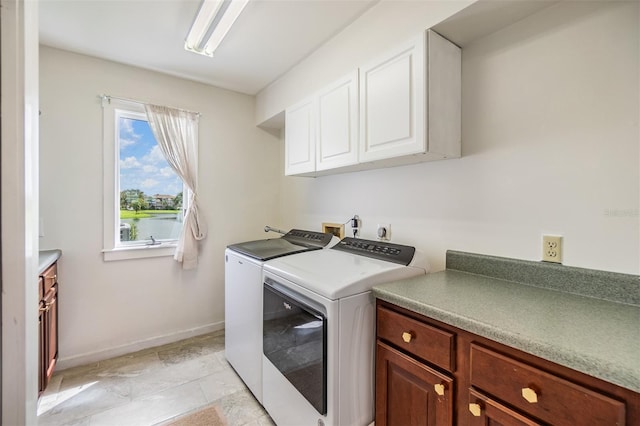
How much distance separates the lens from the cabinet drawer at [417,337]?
3.26ft

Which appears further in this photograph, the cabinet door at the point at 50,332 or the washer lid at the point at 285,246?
the washer lid at the point at 285,246

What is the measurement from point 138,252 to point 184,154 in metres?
0.96

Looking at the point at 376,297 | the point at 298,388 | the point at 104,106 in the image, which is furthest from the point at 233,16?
the point at 298,388

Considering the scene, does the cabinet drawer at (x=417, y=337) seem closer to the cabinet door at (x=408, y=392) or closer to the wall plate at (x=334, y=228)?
the cabinet door at (x=408, y=392)

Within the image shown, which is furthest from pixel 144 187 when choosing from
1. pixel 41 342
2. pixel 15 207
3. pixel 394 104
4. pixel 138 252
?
pixel 394 104

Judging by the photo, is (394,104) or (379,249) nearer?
(394,104)

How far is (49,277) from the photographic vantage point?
6.05ft

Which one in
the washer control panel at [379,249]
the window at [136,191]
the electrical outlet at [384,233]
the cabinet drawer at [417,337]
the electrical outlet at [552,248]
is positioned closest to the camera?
the cabinet drawer at [417,337]

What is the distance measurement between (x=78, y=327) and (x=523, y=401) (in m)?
2.92

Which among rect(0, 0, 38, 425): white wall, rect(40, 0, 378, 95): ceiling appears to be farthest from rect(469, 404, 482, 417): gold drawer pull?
rect(40, 0, 378, 95): ceiling

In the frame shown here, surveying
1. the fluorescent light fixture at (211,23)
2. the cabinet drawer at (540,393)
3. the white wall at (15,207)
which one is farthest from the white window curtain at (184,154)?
the cabinet drawer at (540,393)

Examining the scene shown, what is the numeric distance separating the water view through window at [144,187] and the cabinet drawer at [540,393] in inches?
104

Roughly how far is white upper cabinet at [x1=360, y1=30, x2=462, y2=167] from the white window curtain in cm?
179

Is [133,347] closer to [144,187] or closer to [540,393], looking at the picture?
[144,187]
